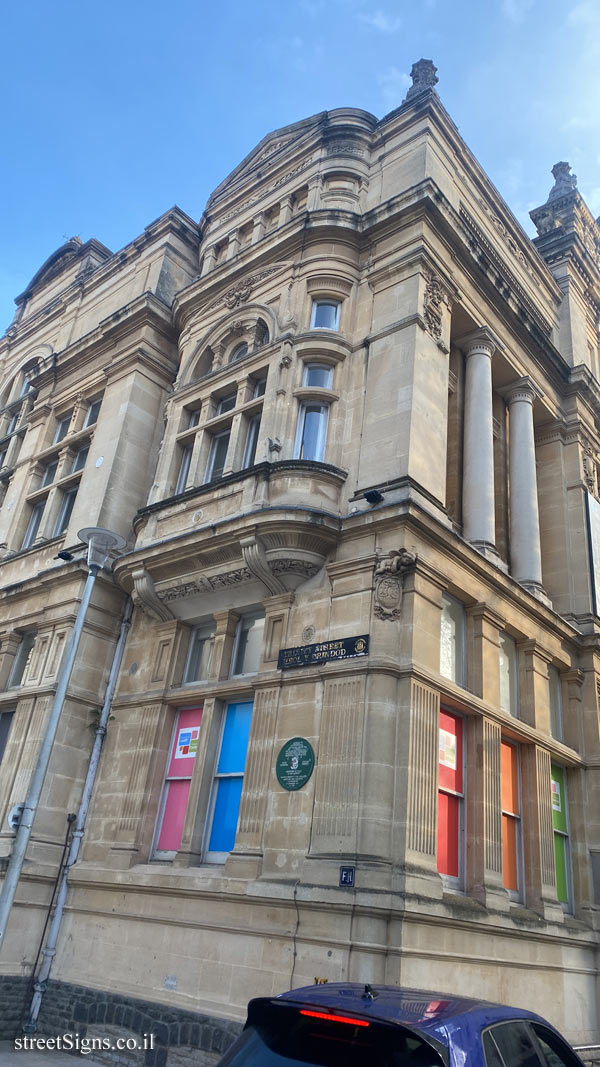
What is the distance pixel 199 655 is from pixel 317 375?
6.60 metres

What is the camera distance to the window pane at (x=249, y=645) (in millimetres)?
14781

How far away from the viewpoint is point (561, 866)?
15.9 metres

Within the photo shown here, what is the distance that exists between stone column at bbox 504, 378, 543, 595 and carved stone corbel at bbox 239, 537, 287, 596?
6643 millimetres

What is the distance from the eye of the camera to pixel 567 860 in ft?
53.3

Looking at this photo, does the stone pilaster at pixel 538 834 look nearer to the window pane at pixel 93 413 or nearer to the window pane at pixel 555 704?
the window pane at pixel 555 704

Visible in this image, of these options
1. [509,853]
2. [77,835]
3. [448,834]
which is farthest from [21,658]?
[509,853]

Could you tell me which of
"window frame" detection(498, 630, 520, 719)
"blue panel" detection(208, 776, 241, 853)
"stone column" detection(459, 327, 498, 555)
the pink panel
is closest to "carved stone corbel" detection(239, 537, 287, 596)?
"blue panel" detection(208, 776, 241, 853)

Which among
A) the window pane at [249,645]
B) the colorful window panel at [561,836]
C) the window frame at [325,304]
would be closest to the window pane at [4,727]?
the window pane at [249,645]

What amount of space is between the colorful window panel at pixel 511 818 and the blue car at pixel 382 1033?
9642mm

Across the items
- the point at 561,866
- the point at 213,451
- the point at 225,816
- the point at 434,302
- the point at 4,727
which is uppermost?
the point at 434,302

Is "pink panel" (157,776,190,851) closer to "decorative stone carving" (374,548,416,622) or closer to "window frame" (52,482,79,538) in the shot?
"decorative stone carving" (374,548,416,622)

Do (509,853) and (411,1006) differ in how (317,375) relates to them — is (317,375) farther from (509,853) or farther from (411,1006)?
(411,1006)

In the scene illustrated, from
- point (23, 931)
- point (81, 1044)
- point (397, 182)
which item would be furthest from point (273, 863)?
point (397, 182)

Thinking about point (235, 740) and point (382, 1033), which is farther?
point (235, 740)
